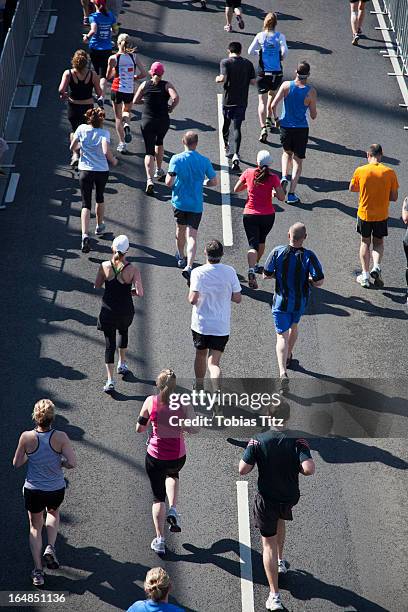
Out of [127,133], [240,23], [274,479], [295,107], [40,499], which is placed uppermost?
[240,23]

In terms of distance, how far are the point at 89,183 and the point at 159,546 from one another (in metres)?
6.46

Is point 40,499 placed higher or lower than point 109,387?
lower

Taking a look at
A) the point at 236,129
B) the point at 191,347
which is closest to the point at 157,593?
the point at 191,347

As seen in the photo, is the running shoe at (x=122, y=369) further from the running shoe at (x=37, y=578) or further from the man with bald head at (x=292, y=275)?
the running shoe at (x=37, y=578)

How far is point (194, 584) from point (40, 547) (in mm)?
1489

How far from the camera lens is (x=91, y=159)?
16.3m

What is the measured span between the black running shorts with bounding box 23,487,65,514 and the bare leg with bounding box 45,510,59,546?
0.09m

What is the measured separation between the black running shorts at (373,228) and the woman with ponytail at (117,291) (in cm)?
385

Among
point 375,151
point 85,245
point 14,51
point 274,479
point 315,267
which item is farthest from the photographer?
point 14,51

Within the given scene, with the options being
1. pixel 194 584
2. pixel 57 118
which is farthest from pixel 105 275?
pixel 57 118

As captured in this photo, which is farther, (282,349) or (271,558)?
(282,349)

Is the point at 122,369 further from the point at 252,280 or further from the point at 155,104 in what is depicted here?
the point at 155,104

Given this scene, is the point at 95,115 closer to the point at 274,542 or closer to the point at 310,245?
the point at 310,245

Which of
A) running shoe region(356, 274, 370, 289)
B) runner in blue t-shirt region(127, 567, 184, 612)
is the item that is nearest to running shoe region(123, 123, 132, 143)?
running shoe region(356, 274, 370, 289)
